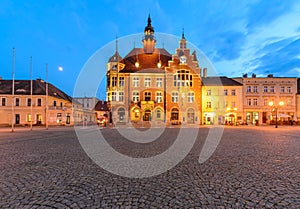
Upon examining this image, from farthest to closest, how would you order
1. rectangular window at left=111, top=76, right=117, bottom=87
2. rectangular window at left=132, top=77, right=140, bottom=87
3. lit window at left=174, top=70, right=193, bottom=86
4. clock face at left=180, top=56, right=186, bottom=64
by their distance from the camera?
clock face at left=180, top=56, right=186, bottom=64, lit window at left=174, top=70, right=193, bottom=86, rectangular window at left=132, top=77, right=140, bottom=87, rectangular window at left=111, top=76, right=117, bottom=87

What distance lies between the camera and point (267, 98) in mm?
45344

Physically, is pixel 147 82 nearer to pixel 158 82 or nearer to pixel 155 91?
pixel 158 82

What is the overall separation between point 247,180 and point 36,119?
1844 inches

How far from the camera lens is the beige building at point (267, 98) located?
45.1 meters

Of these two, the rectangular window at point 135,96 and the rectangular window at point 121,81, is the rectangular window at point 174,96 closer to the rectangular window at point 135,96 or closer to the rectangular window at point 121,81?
the rectangular window at point 135,96

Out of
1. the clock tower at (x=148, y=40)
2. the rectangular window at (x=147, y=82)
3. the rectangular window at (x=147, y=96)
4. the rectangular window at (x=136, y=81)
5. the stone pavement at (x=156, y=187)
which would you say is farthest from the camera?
the clock tower at (x=148, y=40)

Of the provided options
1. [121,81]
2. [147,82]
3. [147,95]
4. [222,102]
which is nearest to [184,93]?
[147,95]

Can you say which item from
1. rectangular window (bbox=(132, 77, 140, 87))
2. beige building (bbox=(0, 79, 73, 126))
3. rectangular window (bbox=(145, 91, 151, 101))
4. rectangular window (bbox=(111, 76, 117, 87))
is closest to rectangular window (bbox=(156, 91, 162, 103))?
rectangular window (bbox=(145, 91, 151, 101))

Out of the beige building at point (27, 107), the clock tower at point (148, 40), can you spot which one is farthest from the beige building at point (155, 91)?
the beige building at point (27, 107)

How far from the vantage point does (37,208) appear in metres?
3.73

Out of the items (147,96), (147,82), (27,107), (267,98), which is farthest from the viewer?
(267,98)

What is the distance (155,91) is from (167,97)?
3.06 m

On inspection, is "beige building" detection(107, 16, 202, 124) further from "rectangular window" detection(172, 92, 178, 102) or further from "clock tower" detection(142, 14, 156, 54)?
"clock tower" detection(142, 14, 156, 54)

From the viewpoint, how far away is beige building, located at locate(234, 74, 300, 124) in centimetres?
4512
